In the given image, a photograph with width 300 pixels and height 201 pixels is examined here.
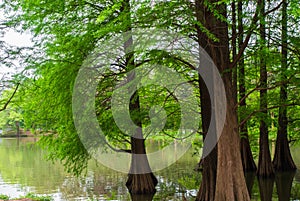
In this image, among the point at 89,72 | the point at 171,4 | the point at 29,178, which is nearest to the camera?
the point at 171,4

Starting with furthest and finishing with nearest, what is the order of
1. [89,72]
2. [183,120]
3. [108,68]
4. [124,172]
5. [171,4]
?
[124,172], [183,120], [108,68], [89,72], [171,4]

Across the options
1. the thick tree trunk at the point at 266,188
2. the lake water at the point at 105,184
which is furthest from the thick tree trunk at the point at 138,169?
the thick tree trunk at the point at 266,188

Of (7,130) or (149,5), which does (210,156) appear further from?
(7,130)

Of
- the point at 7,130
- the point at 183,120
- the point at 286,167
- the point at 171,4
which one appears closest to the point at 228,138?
the point at 171,4

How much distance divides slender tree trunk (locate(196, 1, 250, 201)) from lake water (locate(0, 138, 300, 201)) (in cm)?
328

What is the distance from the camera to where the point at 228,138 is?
26.0ft

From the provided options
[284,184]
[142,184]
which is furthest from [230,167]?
[284,184]

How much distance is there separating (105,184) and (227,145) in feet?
22.3

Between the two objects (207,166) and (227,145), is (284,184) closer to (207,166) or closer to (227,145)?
(207,166)

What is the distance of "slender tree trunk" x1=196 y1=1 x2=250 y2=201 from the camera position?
7.72m

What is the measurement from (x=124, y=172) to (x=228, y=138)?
31.3 ft

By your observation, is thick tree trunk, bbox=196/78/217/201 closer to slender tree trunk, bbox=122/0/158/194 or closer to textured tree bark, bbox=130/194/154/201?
textured tree bark, bbox=130/194/154/201

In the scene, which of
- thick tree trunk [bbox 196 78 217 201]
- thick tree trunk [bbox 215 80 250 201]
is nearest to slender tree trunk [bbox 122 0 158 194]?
thick tree trunk [bbox 196 78 217 201]

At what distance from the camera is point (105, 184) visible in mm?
13758
